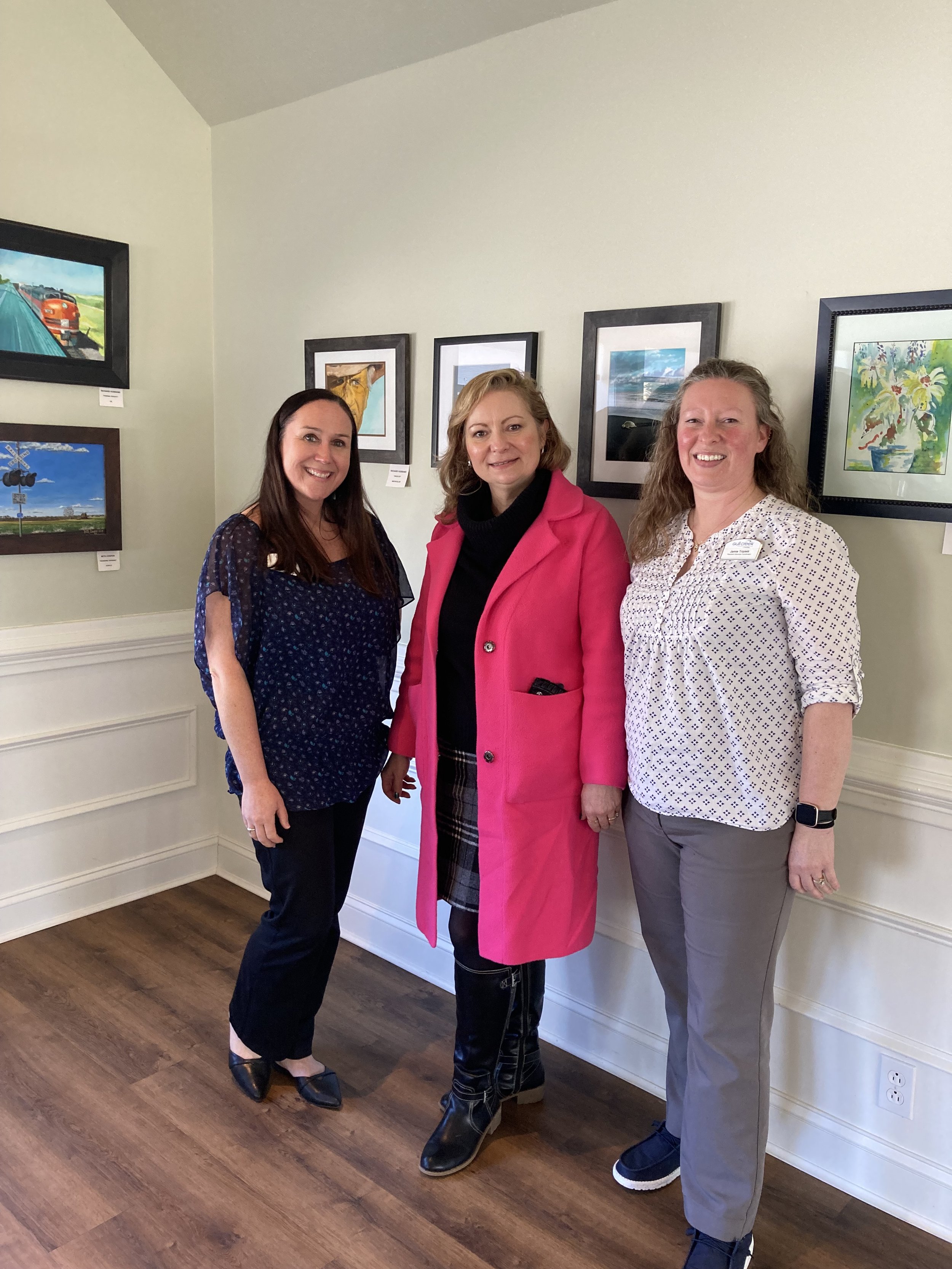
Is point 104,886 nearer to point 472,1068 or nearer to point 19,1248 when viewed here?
point 19,1248

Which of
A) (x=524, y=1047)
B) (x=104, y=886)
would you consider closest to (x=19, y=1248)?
(x=524, y=1047)

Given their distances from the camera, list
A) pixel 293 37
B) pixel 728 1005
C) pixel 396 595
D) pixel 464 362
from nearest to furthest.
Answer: pixel 728 1005
pixel 396 595
pixel 464 362
pixel 293 37

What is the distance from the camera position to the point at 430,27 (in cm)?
243

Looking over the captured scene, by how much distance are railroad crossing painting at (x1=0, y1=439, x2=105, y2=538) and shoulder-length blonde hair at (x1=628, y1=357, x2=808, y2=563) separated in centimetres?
184

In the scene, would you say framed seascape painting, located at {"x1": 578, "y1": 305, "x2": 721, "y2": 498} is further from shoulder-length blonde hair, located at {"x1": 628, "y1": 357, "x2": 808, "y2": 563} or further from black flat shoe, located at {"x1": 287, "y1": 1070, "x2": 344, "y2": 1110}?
black flat shoe, located at {"x1": 287, "y1": 1070, "x2": 344, "y2": 1110}

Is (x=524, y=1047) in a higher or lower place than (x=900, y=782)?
lower

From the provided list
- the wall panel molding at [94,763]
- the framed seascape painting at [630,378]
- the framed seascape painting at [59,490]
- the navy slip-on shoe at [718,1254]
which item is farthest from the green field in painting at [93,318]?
the navy slip-on shoe at [718,1254]

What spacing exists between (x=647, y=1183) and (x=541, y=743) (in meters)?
0.95

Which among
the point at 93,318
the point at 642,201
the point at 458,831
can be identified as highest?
the point at 642,201

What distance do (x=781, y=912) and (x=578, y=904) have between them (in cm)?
45

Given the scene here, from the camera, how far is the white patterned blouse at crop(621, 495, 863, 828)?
161 centimetres

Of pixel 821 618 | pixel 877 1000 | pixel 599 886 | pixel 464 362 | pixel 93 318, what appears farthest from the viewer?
pixel 93 318

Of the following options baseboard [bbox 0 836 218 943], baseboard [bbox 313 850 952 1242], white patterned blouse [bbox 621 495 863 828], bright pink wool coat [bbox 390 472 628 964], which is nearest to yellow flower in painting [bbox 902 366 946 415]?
white patterned blouse [bbox 621 495 863 828]

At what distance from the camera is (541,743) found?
1.90 meters
